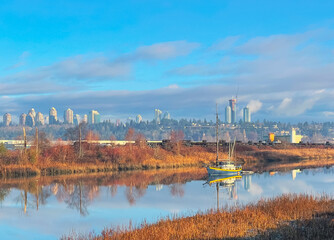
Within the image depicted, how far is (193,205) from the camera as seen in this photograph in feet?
147

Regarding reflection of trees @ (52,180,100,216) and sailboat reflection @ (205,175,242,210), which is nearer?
reflection of trees @ (52,180,100,216)

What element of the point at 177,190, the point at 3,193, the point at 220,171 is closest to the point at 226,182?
the point at 220,171

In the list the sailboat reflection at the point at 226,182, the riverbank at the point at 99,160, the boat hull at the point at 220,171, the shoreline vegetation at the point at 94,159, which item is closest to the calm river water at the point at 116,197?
the sailboat reflection at the point at 226,182

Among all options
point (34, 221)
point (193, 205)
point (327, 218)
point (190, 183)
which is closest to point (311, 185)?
point (190, 183)

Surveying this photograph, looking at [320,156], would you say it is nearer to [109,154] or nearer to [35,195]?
[109,154]

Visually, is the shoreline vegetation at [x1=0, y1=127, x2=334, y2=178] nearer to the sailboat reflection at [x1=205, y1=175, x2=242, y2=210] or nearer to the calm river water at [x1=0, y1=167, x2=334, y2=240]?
the calm river water at [x1=0, y1=167, x2=334, y2=240]

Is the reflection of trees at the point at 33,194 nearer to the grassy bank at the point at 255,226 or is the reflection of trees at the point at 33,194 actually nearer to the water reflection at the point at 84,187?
the water reflection at the point at 84,187

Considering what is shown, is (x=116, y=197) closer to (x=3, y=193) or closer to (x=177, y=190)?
(x=177, y=190)

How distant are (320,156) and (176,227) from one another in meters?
133

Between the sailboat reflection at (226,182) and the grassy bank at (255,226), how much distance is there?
2066 centimetres

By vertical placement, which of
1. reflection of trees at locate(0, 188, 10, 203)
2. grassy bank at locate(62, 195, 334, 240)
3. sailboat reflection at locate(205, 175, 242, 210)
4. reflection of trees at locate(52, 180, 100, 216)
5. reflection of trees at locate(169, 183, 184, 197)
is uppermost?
grassy bank at locate(62, 195, 334, 240)

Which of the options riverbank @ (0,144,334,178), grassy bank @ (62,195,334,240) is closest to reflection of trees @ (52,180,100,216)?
riverbank @ (0,144,334,178)

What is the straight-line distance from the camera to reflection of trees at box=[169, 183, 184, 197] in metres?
54.9

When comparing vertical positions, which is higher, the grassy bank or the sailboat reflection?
the grassy bank
